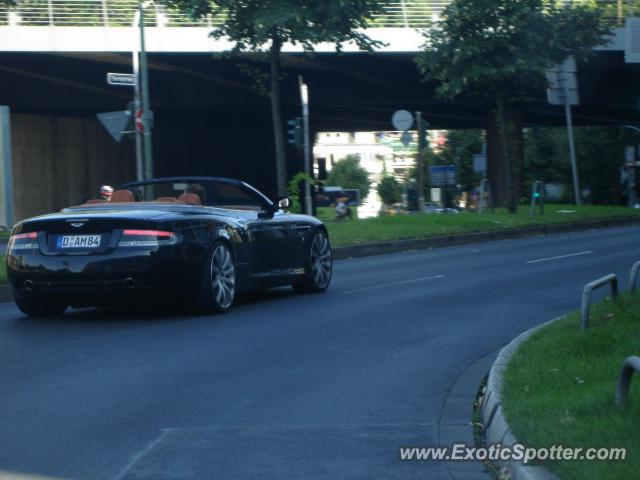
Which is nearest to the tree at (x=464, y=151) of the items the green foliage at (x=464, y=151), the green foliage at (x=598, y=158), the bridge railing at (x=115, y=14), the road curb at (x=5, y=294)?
the green foliage at (x=464, y=151)

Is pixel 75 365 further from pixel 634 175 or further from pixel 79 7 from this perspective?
pixel 634 175

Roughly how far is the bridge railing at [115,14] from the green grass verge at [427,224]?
6.78 m

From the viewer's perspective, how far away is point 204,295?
1109cm

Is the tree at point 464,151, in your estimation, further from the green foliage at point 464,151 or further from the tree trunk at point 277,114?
the tree trunk at point 277,114

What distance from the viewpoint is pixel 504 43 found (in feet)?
108

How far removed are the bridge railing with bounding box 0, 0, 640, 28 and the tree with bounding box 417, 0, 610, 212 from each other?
5.82ft

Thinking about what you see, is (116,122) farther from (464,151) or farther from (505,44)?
(464,151)

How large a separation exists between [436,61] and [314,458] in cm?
2900

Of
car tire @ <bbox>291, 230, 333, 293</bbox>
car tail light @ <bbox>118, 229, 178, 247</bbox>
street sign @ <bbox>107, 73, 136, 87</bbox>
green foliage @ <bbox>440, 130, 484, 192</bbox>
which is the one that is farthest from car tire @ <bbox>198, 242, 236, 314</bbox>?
green foliage @ <bbox>440, 130, 484, 192</bbox>

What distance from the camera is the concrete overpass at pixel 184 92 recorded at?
37.3 meters

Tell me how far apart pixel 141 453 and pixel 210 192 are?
6.82m

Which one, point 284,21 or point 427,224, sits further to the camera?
point 427,224

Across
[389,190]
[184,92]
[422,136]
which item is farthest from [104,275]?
[389,190]

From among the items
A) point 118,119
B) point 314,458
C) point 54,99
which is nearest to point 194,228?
point 314,458
